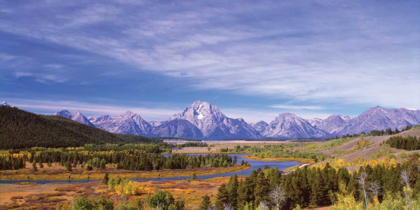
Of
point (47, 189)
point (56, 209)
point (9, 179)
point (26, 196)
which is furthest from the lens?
point (9, 179)

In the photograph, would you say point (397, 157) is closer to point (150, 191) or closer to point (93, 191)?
point (150, 191)

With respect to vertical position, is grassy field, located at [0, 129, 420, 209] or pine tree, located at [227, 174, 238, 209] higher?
pine tree, located at [227, 174, 238, 209]

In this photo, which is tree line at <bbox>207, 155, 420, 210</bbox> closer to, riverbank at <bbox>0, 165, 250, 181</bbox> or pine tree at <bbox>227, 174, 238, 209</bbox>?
pine tree at <bbox>227, 174, 238, 209</bbox>

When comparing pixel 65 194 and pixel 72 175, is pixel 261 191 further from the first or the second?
pixel 72 175

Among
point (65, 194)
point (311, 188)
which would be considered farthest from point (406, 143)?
point (65, 194)

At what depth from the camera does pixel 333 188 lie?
335 ft

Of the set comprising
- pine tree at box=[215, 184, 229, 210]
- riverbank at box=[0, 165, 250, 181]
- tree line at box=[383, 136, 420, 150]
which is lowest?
riverbank at box=[0, 165, 250, 181]

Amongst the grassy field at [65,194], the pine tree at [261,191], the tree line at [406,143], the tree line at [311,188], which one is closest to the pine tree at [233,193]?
the tree line at [311,188]

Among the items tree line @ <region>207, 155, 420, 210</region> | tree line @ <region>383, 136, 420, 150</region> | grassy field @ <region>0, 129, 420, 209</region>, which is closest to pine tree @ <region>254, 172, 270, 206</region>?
tree line @ <region>207, 155, 420, 210</region>

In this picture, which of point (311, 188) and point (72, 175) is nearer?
point (311, 188)

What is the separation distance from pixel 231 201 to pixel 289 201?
18.0 meters

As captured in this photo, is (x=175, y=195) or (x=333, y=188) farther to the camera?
(x=175, y=195)

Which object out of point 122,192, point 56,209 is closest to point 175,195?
point 122,192

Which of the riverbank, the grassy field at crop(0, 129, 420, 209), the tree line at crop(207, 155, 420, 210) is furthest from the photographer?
the riverbank
